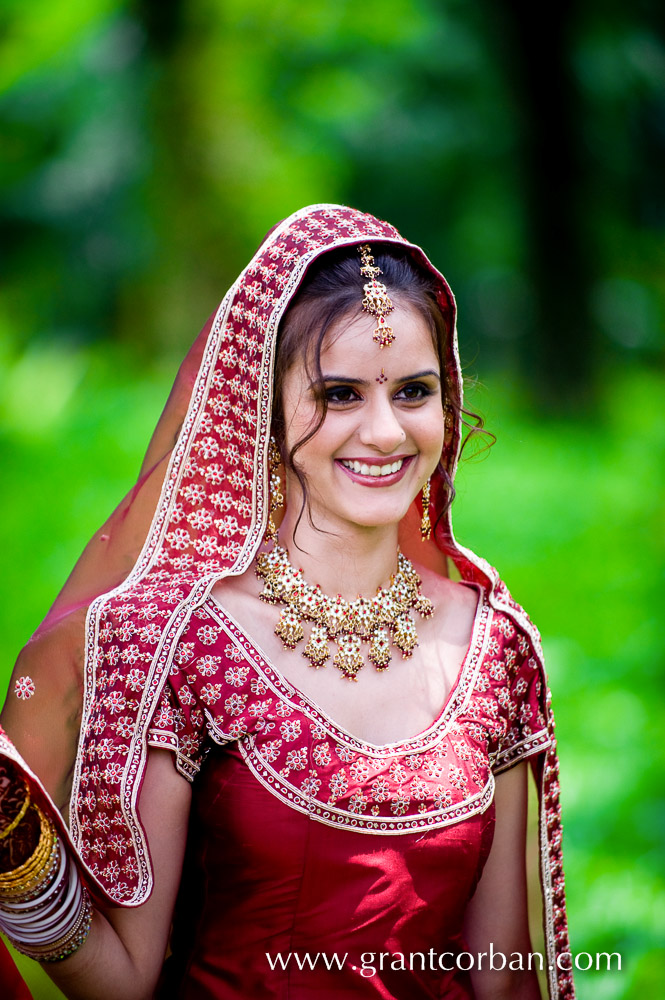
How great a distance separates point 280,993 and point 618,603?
5.00 metres

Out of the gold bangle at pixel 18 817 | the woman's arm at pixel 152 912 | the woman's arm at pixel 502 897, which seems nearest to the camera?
the gold bangle at pixel 18 817

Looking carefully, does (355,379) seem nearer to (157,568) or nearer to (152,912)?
(157,568)

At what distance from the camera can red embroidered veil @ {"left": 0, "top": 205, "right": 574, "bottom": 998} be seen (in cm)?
187

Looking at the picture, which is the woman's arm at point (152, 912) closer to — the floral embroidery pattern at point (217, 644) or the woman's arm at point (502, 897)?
the floral embroidery pattern at point (217, 644)

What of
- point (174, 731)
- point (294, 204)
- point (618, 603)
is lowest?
point (174, 731)

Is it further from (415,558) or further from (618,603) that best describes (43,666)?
(618,603)

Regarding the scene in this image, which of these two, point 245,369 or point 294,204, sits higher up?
point 294,204

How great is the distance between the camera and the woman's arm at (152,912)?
181 cm

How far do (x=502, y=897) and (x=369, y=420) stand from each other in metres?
0.95

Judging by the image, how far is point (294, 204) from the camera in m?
11.7

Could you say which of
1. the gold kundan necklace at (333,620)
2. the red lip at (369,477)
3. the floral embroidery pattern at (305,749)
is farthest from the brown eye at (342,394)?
the floral embroidery pattern at (305,749)

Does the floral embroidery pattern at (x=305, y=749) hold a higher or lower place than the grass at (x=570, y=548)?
lower

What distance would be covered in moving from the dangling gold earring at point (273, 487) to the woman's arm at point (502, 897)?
0.63 metres

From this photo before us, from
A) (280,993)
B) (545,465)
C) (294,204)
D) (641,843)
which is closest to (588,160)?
(294,204)
